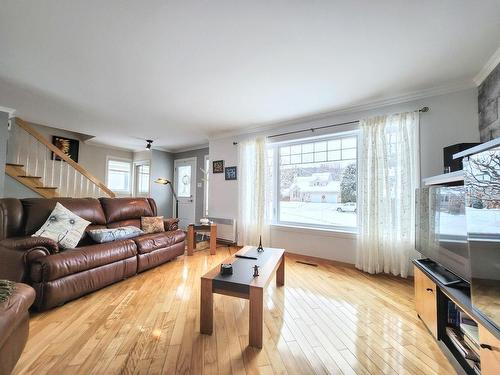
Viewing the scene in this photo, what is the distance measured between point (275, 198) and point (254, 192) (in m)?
0.40

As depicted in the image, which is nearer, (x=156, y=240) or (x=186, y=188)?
(x=156, y=240)

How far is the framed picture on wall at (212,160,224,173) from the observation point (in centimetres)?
431

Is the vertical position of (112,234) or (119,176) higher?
(119,176)

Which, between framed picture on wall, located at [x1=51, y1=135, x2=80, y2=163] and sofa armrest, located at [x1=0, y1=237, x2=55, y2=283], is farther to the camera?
framed picture on wall, located at [x1=51, y1=135, x2=80, y2=163]

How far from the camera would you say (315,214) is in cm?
340

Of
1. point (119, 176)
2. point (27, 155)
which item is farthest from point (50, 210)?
point (119, 176)

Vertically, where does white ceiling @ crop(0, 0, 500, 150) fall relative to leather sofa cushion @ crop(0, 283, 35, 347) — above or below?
above

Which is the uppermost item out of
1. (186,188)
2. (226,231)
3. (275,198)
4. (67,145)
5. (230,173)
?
(67,145)

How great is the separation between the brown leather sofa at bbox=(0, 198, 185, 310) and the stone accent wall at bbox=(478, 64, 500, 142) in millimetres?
3936

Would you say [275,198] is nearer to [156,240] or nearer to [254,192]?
[254,192]

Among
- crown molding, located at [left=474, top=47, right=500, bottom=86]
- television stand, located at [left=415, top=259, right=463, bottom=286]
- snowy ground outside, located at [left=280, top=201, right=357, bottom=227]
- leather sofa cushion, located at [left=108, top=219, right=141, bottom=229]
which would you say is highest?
crown molding, located at [left=474, top=47, right=500, bottom=86]

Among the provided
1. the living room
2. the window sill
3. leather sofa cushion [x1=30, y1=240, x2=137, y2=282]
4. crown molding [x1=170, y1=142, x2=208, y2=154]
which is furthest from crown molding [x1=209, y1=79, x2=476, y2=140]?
leather sofa cushion [x1=30, y1=240, x2=137, y2=282]

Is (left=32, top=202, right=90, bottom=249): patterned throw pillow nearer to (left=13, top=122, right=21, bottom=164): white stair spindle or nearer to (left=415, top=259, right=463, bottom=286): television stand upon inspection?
(left=13, top=122, right=21, bottom=164): white stair spindle

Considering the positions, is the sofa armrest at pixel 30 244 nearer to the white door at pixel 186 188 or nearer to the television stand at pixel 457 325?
the television stand at pixel 457 325
